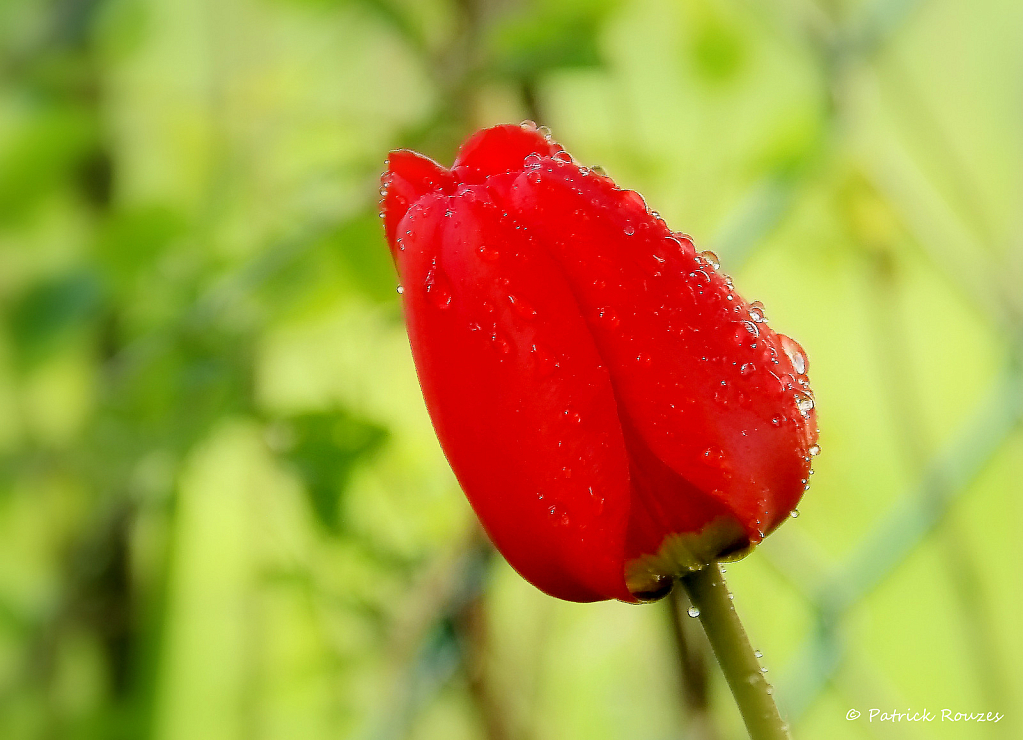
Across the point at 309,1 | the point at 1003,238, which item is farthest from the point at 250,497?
the point at 1003,238

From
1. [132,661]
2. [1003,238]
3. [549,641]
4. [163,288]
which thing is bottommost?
[132,661]

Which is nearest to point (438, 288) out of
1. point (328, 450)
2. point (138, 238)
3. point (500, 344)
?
point (500, 344)

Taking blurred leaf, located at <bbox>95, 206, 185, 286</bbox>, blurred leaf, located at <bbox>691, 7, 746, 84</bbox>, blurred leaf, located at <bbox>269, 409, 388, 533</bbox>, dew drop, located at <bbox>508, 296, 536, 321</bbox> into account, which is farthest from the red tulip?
blurred leaf, located at <bbox>691, 7, 746, 84</bbox>

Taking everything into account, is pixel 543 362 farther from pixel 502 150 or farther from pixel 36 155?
pixel 36 155

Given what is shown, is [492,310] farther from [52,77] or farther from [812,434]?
[52,77]

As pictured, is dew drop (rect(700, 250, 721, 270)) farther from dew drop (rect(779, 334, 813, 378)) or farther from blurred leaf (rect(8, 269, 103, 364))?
blurred leaf (rect(8, 269, 103, 364))

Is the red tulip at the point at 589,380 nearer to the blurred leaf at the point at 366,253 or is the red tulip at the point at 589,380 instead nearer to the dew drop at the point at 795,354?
the dew drop at the point at 795,354
